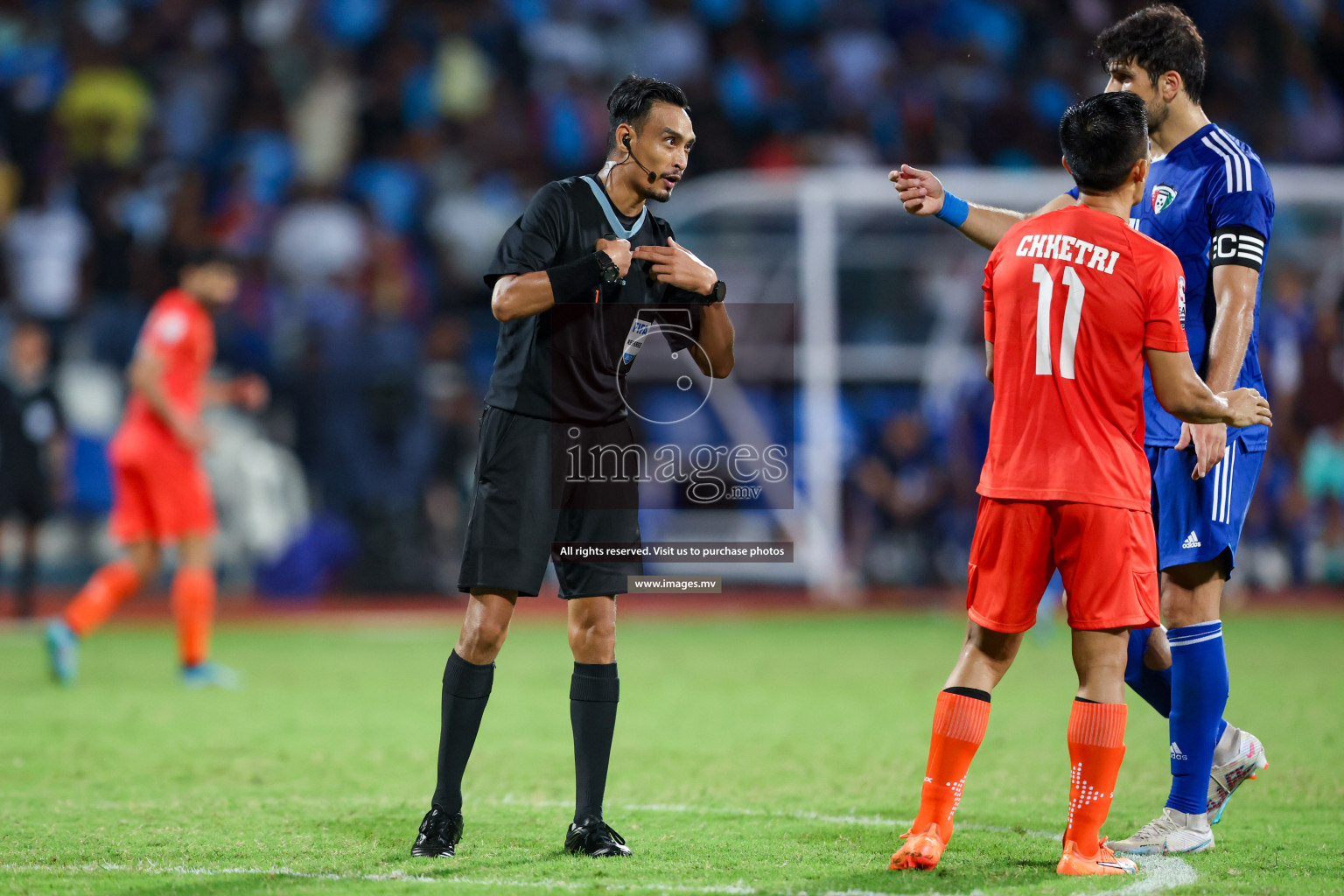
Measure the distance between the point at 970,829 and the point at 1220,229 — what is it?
2170mm

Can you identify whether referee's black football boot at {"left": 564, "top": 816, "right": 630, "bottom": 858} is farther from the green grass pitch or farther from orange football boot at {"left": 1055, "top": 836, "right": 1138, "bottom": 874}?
orange football boot at {"left": 1055, "top": 836, "right": 1138, "bottom": 874}

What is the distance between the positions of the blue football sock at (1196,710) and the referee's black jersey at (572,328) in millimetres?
2004

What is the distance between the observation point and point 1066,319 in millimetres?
4137

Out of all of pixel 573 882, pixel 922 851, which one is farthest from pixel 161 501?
pixel 922 851

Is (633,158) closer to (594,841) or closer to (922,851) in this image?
(594,841)

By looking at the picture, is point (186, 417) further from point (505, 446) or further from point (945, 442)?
point (945, 442)

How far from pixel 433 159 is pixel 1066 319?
43.8ft

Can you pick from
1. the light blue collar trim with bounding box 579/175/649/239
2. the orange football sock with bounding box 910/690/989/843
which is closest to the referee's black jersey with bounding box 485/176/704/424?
the light blue collar trim with bounding box 579/175/649/239

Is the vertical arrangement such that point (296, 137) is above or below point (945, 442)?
above

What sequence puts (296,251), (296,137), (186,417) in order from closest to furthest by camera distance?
(186,417) < (296,251) < (296,137)

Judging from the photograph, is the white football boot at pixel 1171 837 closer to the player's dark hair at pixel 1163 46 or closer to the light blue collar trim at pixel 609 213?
the player's dark hair at pixel 1163 46

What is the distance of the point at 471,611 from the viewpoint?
4.55m

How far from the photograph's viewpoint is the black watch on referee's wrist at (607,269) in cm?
434

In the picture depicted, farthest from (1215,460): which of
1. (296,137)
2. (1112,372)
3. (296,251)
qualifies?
(296,137)
